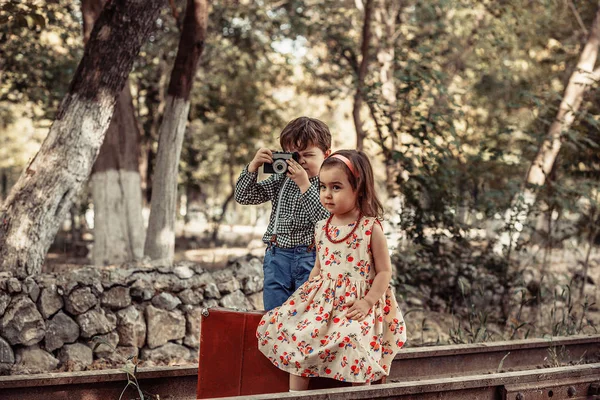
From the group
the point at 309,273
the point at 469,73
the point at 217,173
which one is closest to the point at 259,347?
the point at 309,273

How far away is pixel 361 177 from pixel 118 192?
22.0 feet

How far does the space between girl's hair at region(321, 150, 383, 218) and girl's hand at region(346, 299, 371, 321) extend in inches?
16.8

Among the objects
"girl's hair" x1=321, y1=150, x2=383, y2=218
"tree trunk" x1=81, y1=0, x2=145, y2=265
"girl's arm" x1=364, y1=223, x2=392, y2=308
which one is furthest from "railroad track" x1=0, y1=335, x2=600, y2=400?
"tree trunk" x1=81, y1=0, x2=145, y2=265

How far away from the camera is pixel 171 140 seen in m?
8.46

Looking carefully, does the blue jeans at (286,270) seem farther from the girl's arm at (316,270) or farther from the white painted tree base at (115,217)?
the white painted tree base at (115,217)

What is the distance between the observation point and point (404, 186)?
313 inches

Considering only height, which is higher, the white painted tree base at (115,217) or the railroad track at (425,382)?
the white painted tree base at (115,217)

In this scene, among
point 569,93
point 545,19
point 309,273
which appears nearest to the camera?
point 309,273

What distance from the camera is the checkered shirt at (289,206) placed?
3.81 m

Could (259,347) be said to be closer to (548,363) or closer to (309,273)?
(309,273)

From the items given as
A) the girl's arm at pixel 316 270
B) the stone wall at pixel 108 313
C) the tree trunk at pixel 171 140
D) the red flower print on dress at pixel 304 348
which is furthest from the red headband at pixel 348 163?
the tree trunk at pixel 171 140

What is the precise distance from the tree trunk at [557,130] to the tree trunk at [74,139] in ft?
14.8

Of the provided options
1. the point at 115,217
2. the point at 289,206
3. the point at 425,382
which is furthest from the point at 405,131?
the point at 425,382

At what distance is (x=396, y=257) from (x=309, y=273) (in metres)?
4.63
